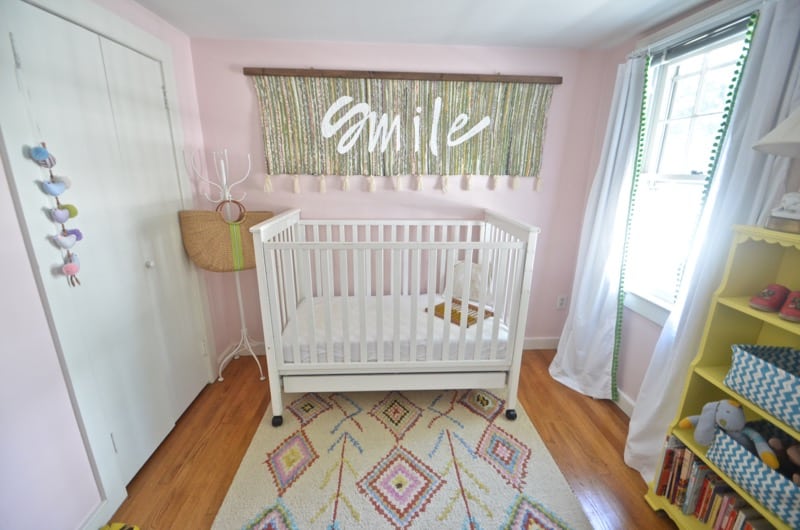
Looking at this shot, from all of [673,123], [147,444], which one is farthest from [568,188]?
[147,444]

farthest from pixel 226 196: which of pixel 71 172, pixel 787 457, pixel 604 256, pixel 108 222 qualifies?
pixel 787 457

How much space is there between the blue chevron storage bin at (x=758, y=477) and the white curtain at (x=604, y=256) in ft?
2.74

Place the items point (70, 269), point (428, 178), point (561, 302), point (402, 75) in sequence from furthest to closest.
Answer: point (561, 302) < point (428, 178) < point (402, 75) < point (70, 269)

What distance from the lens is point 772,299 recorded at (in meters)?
1.03

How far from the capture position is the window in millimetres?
1479

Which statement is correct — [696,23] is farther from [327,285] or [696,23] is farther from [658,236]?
[327,285]

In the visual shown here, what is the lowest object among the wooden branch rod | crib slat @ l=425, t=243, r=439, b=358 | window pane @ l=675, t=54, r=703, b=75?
crib slat @ l=425, t=243, r=439, b=358

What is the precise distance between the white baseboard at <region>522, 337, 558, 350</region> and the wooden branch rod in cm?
184

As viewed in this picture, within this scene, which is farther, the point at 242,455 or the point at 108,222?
the point at 242,455

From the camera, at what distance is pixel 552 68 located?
84.2 inches

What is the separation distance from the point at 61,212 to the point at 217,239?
74 cm

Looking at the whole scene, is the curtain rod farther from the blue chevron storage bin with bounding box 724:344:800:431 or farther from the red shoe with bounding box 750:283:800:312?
the blue chevron storage bin with bounding box 724:344:800:431

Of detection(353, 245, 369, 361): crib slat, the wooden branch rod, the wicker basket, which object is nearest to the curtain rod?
the wooden branch rod

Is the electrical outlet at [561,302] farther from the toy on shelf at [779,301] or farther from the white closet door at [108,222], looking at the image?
the white closet door at [108,222]
